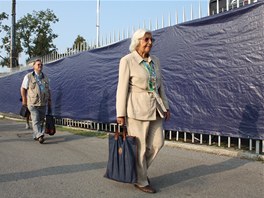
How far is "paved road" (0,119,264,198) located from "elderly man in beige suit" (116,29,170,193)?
16.1 inches

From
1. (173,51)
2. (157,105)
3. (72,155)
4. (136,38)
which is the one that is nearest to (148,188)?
(157,105)

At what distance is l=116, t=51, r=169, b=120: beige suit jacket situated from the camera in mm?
4051

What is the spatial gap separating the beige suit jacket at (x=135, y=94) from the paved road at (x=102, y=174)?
901mm

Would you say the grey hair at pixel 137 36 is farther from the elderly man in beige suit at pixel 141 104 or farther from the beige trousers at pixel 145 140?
the beige trousers at pixel 145 140

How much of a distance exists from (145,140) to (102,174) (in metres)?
1.10

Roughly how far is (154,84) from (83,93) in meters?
6.13

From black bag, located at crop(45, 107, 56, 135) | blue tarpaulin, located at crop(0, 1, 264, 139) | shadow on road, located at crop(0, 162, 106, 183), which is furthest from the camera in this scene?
black bag, located at crop(45, 107, 56, 135)

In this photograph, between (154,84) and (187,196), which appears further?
(154,84)

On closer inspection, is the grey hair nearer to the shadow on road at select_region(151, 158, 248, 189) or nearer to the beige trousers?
the beige trousers

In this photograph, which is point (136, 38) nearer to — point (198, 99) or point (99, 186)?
point (99, 186)

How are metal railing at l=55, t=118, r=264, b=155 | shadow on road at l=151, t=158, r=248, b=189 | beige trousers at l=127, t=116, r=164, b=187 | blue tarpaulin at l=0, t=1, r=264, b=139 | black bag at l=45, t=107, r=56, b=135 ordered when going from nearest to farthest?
beige trousers at l=127, t=116, r=164, b=187
shadow on road at l=151, t=158, r=248, b=189
blue tarpaulin at l=0, t=1, r=264, b=139
metal railing at l=55, t=118, r=264, b=155
black bag at l=45, t=107, r=56, b=135

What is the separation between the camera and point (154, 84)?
418 cm

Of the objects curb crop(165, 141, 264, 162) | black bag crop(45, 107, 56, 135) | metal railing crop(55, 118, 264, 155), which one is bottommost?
curb crop(165, 141, 264, 162)

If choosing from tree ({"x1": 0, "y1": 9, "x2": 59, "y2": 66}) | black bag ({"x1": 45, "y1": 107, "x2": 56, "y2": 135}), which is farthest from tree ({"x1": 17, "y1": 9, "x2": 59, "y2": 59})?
black bag ({"x1": 45, "y1": 107, "x2": 56, "y2": 135})
